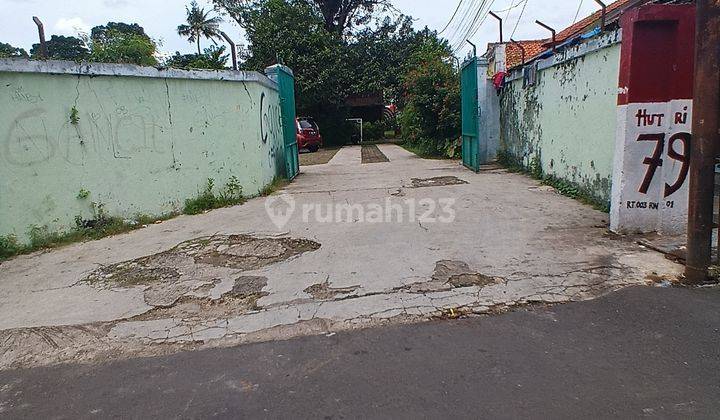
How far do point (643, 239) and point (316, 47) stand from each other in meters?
21.0

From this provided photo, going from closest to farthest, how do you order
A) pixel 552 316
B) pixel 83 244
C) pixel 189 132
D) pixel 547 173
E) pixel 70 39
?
pixel 552 316 → pixel 83 244 → pixel 189 132 → pixel 547 173 → pixel 70 39

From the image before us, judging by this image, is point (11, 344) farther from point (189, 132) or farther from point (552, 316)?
point (189, 132)

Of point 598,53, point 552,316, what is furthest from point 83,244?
point 598,53

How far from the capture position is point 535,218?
650 cm

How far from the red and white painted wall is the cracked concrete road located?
1.95ft

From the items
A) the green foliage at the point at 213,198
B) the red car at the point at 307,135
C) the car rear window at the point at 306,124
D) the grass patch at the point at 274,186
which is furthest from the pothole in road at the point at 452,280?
the car rear window at the point at 306,124

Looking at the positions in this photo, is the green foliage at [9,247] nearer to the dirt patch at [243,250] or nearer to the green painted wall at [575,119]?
the dirt patch at [243,250]

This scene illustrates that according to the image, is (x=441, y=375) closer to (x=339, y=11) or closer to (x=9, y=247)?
(x=9, y=247)

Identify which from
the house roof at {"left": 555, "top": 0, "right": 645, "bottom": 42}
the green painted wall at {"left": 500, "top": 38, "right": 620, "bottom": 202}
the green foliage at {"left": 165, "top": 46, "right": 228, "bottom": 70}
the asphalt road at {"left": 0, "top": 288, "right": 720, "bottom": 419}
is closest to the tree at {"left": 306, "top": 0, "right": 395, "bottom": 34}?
the green foliage at {"left": 165, "top": 46, "right": 228, "bottom": 70}

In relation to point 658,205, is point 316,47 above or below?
above

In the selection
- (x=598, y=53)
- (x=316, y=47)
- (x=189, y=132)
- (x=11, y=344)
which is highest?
(x=316, y=47)

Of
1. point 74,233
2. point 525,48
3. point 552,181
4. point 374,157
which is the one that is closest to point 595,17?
point 525,48

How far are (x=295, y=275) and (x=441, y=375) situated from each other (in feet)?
7.45

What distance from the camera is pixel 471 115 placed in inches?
459
